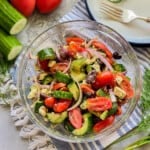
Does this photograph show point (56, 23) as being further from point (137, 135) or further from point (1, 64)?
point (137, 135)

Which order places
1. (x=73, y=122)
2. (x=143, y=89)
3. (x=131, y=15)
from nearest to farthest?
(x=73, y=122), (x=143, y=89), (x=131, y=15)

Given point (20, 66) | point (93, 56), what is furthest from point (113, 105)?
point (20, 66)

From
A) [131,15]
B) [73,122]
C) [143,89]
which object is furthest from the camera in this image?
[131,15]

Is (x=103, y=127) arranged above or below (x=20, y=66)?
below

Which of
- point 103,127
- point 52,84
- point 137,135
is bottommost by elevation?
point 137,135

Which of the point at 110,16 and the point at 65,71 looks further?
the point at 110,16

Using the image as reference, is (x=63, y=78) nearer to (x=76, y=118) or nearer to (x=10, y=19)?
(x=76, y=118)

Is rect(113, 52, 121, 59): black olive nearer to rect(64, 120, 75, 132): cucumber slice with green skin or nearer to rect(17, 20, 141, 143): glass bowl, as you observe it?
rect(17, 20, 141, 143): glass bowl

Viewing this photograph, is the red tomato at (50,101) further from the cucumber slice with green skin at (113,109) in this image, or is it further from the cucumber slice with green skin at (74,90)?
the cucumber slice with green skin at (113,109)
